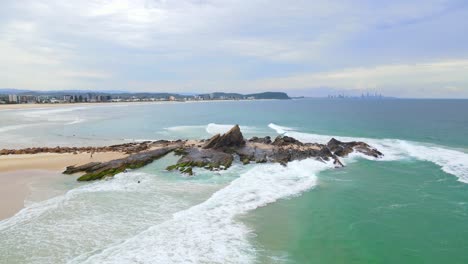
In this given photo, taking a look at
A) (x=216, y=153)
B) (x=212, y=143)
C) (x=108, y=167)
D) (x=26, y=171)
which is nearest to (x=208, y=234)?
(x=108, y=167)

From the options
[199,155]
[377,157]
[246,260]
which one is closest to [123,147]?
[199,155]

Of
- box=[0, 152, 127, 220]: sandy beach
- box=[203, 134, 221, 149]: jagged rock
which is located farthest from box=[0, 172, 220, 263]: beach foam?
box=[203, 134, 221, 149]: jagged rock

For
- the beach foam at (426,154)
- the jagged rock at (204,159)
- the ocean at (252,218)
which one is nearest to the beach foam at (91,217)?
the ocean at (252,218)

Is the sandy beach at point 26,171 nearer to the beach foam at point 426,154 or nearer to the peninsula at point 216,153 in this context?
the peninsula at point 216,153

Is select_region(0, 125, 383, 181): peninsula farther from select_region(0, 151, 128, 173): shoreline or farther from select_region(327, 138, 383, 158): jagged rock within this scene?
select_region(0, 151, 128, 173): shoreline

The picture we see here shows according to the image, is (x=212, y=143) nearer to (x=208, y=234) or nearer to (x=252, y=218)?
(x=252, y=218)
